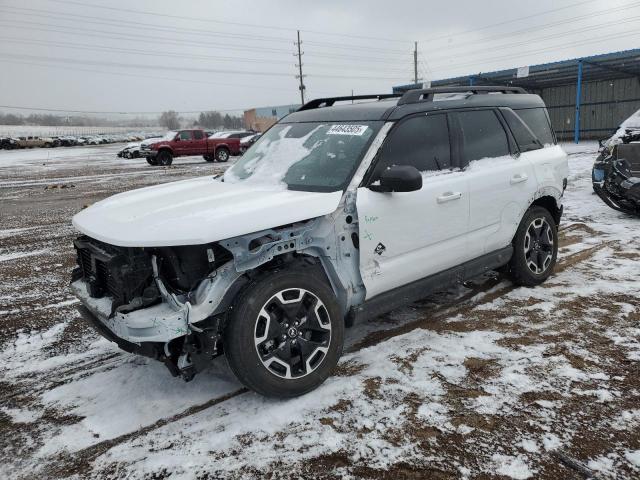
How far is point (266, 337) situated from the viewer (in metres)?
2.96

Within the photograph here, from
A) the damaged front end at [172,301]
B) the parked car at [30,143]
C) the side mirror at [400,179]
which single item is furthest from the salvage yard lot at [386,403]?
the parked car at [30,143]

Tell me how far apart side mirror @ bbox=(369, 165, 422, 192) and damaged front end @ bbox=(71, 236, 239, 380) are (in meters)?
1.15

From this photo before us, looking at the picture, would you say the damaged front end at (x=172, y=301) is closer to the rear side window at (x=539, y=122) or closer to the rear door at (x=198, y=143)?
the rear side window at (x=539, y=122)

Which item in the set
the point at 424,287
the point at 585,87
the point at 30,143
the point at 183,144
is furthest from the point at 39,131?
the point at 424,287

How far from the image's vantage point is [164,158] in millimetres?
24516

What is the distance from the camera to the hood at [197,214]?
107 inches

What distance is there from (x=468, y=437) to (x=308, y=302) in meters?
1.19

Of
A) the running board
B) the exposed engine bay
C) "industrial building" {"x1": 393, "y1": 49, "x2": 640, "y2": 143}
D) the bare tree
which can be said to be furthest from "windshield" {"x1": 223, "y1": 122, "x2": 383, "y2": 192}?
the bare tree

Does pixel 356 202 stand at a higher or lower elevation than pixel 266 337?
higher

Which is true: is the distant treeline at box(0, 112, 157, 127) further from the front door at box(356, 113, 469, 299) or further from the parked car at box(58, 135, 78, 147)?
the front door at box(356, 113, 469, 299)

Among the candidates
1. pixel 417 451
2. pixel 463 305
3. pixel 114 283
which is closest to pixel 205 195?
pixel 114 283

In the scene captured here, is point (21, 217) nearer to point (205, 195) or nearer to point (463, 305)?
point (205, 195)

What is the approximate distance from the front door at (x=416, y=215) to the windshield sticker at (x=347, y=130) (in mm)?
232

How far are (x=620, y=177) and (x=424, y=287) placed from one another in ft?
18.1
